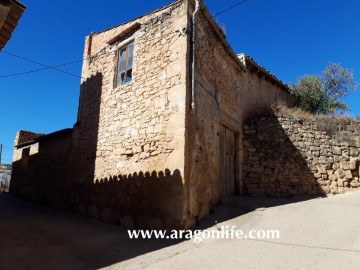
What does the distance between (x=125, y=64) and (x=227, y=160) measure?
4189 millimetres

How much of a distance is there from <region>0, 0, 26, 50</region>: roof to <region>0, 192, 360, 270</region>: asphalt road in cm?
329

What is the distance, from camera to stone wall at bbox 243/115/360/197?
933cm

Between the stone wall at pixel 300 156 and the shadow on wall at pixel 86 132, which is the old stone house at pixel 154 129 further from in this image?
the stone wall at pixel 300 156

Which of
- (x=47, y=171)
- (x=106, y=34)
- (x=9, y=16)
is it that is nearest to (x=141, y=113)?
(x=9, y=16)

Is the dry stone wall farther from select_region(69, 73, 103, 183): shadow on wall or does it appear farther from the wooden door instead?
the wooden door

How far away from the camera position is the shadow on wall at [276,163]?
30.5 ft

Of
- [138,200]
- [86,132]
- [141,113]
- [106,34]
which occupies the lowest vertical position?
[138,200]

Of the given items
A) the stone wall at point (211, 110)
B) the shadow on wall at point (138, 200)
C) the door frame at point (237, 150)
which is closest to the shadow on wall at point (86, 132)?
the shadow on wall at point (138, 200)

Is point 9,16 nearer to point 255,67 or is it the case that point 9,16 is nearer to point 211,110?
point 211,110

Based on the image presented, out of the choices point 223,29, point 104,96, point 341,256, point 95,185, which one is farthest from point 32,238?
point 223,29

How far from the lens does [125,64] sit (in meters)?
7.95

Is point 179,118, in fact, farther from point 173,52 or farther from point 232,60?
point 232,60

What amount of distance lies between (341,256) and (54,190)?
833 cm

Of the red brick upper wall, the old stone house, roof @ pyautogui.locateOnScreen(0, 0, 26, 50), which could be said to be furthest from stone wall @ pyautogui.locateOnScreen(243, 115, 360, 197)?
roof @ pyautogui.locateOnScreen(0, 0, 26, 50)
